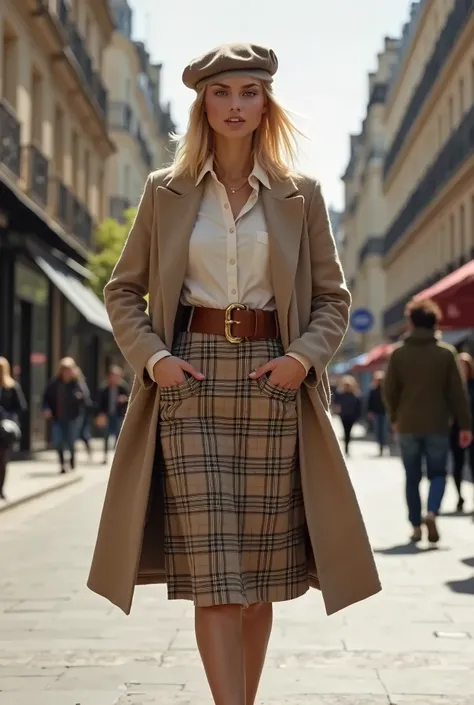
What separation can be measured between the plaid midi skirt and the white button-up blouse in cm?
13

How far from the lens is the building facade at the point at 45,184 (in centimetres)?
2328

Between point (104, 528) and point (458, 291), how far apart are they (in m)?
11.6

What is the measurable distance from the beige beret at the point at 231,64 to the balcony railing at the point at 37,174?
2124cm

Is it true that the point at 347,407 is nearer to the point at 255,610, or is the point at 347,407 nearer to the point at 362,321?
the point at 362,321

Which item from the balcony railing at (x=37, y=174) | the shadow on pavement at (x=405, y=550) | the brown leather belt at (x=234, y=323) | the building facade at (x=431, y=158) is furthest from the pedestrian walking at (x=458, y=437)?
the building facade at (x=431, y=158)

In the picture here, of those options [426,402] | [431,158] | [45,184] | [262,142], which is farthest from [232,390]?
[431,158]

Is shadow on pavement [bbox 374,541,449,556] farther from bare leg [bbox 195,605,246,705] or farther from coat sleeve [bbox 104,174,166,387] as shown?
bare leg [bbox 195,605,246,705]

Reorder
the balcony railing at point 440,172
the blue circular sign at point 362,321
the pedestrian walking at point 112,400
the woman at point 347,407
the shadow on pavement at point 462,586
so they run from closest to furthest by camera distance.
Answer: the shadow on pavement at point 462,586
the pedestrian walking at point 112,400
the woman at point 347,407
the blue circular sign at point 362,321
the balcony railing at point 440,172

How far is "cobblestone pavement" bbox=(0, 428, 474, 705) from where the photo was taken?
5199mm

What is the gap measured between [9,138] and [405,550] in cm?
1398

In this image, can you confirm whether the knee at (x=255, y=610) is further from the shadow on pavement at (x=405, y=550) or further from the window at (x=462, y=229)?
the window at (x=462, y=229)

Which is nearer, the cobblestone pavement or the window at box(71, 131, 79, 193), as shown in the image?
the cobblestone pavement

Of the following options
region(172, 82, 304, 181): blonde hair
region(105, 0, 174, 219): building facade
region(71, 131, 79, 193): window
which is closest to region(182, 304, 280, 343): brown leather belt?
region(172, 82, 304, 181): blonde hair

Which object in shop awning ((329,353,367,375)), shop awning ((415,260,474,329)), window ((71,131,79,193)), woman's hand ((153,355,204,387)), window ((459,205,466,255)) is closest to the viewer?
woman's hand ((153,355,204,387))
